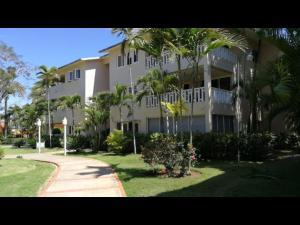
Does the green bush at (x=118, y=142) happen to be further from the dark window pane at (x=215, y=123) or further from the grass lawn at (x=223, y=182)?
the grass lawn at (x=223, y=182)

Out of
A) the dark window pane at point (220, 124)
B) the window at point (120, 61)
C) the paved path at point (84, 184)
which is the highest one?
the window at point (120, 61)

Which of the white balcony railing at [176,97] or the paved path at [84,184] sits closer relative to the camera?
the paved path at [84,184]

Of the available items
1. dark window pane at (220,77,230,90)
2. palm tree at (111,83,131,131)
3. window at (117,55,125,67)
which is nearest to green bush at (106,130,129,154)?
palm tree at (111,83,131,131)

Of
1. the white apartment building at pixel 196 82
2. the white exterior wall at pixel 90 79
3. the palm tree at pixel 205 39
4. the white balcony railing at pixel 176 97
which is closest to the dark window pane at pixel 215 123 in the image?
the white apartment building at pixel 196 82

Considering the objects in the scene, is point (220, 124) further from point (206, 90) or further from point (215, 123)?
point (206, 90)

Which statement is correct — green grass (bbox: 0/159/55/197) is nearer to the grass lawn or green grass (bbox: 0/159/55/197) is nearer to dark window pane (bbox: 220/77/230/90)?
the grass lawn

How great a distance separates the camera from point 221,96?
22766 mm

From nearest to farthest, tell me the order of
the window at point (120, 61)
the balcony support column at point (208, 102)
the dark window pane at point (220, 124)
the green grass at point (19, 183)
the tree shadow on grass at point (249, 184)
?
the tree shadow on grass at point (249, 184) < the green grass at point (19, 183) < the balcony support column at point (208, 102) < the dark window pane at point (220, 124) < the window at point (120, 61)

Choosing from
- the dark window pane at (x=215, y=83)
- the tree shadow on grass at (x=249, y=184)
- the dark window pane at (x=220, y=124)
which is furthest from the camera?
the dark window pane at (x=215, y=83)

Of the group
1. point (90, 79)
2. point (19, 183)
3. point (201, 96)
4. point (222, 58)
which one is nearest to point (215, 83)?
point (222, 58)

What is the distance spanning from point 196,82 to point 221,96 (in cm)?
352

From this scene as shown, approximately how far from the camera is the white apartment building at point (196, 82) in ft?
72.2

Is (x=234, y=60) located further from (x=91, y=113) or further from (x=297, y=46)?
(x=297, y=46)

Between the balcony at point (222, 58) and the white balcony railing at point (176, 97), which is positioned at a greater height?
the balcony at point (222, 58)
